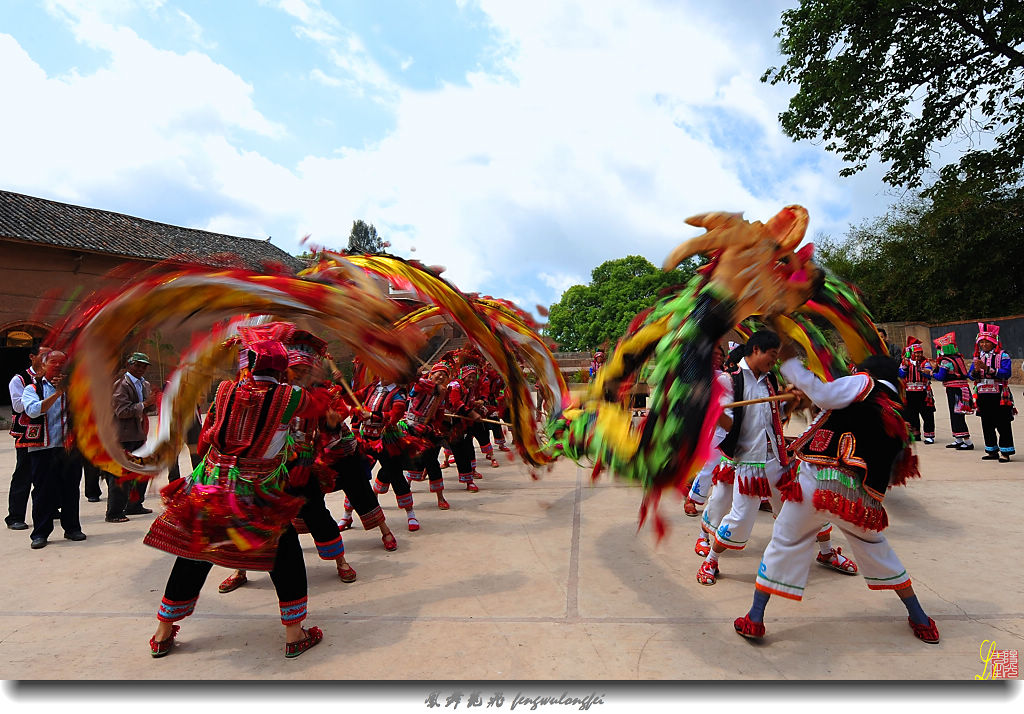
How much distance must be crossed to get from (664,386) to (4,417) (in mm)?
22127

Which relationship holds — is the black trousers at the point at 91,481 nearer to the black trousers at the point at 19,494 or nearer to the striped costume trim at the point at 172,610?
the black trousers at the point at 19,494

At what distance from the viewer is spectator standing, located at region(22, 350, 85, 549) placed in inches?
216

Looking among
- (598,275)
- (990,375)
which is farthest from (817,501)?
(598,275)

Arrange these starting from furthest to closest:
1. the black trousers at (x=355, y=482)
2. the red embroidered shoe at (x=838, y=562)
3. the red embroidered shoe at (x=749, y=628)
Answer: the black trousers at (x=355, y=482), the red embroidered shoe at (x=838, y=562), the red embroidered shoe at (x=749, y=628)

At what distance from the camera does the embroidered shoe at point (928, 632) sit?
316 centimetres

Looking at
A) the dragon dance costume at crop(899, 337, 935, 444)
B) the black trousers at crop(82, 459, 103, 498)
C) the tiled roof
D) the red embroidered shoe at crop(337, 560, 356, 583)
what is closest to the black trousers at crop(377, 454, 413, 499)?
the red embroidered shoe at crop(337, 560, 356, 583)

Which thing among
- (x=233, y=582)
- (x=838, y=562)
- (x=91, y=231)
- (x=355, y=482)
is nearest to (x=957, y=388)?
(x=838, y=562)

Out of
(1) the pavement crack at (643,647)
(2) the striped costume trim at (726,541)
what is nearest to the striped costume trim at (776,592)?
(1) the pavement crack at (643,647)

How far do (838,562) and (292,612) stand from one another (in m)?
3.68

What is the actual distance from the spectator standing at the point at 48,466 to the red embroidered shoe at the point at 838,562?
641 centimetres

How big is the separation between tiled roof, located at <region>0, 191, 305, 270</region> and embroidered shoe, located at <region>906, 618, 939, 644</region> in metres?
17.6

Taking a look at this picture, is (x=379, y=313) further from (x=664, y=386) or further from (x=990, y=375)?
(x=990, y=375)

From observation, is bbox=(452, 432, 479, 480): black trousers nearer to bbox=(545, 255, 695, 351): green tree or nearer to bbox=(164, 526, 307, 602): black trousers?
bbox=(164, 526, 307, 602): black trousers

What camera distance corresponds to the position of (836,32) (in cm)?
1747
